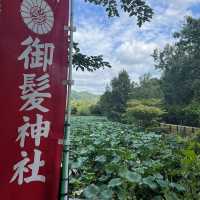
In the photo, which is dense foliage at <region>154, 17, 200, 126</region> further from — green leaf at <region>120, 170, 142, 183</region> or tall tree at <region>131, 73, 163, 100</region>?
green leaf at <region>120, 170, 142, 183</region>

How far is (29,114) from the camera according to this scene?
1685 mm

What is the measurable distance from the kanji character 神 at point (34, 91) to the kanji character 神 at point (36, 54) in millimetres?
57

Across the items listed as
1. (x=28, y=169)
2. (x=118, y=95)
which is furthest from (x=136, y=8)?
(x=118, y=95)

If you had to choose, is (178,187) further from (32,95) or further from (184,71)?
(184,71)

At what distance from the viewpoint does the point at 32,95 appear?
66.9 inches

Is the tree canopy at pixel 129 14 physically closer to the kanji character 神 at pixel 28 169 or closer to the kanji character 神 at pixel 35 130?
the kanji character 神 at pixel 35 130

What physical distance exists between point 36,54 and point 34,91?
0.63 ft

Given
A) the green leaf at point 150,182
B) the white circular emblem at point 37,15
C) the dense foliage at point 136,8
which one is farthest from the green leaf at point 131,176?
the white circular emblem at point 37,15

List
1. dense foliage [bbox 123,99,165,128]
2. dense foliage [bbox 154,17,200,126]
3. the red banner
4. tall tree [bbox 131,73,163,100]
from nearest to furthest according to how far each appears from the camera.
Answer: the red banner
dense foliage [bbox 123,99,165,128]
tall tree [bbox 131,73,163,100]
dense foliage [bbox 154,17,200,126]

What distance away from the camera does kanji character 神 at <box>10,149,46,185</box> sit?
5.41 feet

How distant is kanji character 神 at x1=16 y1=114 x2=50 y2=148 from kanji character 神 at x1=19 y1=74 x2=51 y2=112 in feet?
0.17

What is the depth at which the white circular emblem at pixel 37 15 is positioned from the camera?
170 centimetres

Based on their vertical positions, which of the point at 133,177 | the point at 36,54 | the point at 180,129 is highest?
the point at 36,54

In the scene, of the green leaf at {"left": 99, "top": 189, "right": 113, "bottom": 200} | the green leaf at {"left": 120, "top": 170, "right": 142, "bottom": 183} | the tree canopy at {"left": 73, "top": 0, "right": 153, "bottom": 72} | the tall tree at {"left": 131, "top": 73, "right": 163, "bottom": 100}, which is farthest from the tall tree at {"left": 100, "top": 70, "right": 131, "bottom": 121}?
the tree canopy at {"left": 73, "top": 0, "right": 153, "bottom": 72}
